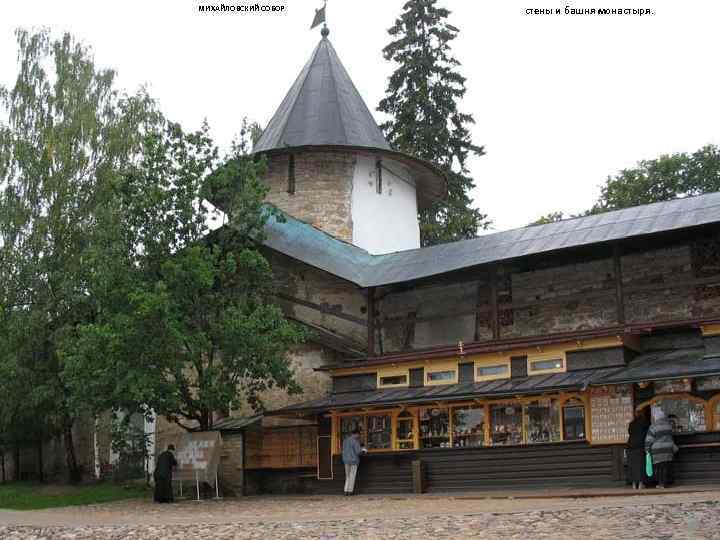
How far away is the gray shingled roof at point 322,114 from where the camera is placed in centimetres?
2594

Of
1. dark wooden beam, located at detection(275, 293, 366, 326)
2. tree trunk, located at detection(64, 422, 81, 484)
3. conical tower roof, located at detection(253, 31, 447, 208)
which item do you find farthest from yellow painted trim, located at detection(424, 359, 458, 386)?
tree trunk, located at detection(64, 422, 81, 484)

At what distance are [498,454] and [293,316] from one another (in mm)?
7104

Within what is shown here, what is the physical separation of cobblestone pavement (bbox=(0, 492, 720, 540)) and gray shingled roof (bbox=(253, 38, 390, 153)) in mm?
12278

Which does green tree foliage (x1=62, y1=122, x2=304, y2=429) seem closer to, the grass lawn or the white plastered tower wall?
the grass lawn

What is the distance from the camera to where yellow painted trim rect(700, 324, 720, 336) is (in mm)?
15797

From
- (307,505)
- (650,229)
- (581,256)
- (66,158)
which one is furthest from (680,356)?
(66,158)

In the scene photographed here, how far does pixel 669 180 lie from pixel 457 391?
21594 millimetres

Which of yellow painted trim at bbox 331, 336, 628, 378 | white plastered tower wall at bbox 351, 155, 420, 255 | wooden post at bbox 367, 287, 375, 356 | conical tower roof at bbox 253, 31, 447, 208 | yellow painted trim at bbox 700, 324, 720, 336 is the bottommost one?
yellow painted trim at bbox 331, 336, 628, 378

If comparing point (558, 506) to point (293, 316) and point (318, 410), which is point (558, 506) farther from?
point (293, 316)

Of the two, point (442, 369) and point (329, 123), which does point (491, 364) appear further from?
point (329, 123)

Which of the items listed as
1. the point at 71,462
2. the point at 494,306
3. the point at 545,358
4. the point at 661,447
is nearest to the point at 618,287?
the point at 545,358

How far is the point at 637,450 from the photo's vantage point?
15555 millimetres

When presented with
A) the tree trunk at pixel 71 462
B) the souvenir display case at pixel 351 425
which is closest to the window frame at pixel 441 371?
the souvenir display case at pixel 351 425

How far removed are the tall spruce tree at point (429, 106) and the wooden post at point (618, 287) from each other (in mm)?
13687
